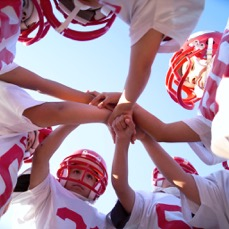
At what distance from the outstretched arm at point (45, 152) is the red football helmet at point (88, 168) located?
A: 32 centimetres

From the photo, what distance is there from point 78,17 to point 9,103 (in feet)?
1.65

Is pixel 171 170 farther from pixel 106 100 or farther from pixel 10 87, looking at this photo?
pixel 10 87

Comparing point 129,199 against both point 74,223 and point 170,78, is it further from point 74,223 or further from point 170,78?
point 170,78

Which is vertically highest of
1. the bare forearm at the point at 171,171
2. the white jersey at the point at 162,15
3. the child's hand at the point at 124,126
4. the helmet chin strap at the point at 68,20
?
the white jersey at the point at 162,15

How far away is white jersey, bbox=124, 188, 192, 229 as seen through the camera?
200 cm

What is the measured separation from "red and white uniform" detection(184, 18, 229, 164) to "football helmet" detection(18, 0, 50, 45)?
83 centimetres

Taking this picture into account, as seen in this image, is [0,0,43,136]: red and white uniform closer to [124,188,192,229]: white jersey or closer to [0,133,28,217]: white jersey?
[0,133,28,217]: white jersey

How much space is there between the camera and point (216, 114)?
4.37 feet

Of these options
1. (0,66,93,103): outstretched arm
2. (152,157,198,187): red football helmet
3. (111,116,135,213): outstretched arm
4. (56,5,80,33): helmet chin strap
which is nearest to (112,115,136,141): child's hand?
(111,116,135,213): outstretched arm

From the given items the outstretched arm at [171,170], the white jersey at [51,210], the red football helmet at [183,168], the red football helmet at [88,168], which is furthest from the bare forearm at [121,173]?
the red football helmet at [183,168]

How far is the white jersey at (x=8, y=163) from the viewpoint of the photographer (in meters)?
1.65

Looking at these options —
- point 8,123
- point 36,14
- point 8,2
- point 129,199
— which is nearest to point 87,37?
point 36,14

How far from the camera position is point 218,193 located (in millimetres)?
1878

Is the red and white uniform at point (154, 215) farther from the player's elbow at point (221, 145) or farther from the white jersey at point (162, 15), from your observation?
the white jersey at point (162, 15)
